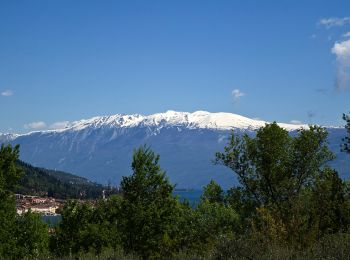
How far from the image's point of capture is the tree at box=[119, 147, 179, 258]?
3506 centimetres

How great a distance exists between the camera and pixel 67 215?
66.5 meters

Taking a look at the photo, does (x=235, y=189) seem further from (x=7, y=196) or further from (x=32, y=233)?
(x=32, y=233)

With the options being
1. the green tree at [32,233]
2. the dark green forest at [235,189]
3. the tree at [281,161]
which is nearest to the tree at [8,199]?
the dark green forest at [235,189]

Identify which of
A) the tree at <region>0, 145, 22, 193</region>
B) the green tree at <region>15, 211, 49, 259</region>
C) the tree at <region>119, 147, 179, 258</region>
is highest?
the tree at <region>0, 145, 22, 193</region>

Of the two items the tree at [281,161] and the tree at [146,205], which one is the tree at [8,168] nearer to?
the tree at [146,205]

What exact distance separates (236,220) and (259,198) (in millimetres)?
4562

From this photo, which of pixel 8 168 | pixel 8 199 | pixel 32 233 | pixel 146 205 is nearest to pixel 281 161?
pixel 146 205

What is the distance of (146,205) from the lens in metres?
35.5

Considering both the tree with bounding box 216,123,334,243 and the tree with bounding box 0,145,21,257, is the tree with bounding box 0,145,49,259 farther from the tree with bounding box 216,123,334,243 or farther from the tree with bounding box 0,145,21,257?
the tree with bounding box 216,123,334,243

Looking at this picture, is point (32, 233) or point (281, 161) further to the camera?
point (32, 233)

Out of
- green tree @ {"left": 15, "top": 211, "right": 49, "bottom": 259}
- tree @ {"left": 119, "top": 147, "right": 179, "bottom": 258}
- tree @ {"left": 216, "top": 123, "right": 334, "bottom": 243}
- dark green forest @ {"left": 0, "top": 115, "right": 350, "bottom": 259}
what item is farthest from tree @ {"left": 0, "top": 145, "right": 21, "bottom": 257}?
tree @ {"left": 216, "top": 123, "right": 334, "bottom": 243}

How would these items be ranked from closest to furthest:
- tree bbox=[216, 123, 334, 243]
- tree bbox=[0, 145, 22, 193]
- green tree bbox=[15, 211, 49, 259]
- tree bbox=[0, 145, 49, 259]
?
1. tree bbox=[216, 123, 334, 243]
2. tree bbox=[0, 145, 49, 259]
3. tree bbox=[0, 145, 22, 193]
4. green tree bbox=[15, 211, 49, 259]

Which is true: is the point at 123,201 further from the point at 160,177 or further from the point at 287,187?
the point at 287,187

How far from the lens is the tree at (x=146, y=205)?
35.1 meters
